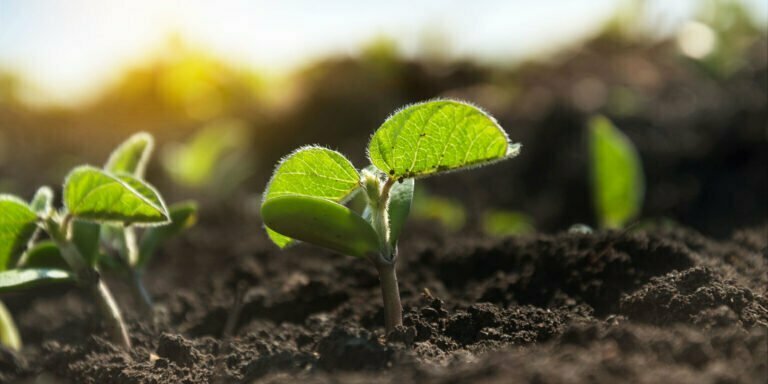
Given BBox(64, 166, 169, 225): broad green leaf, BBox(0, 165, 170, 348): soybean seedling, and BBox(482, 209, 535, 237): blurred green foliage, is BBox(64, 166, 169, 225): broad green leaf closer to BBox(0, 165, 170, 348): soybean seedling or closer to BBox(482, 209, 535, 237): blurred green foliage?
BBox(0, 165, 170, 348): soybean seedling

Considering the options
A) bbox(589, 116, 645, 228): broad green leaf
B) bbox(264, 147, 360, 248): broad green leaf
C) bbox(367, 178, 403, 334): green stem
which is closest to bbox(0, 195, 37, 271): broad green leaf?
bbox(264, 147, 360, 248): broad green leaf

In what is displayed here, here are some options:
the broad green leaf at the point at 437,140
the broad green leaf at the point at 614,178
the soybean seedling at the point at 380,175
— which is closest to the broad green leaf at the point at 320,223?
the soybean seedling at the point at 380,175

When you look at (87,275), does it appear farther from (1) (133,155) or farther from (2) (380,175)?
(2) (380,175)

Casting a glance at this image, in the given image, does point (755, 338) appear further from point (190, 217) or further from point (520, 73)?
point (520, 73)

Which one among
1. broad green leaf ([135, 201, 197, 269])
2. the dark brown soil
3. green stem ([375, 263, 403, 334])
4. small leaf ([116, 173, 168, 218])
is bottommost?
the dark brown soil

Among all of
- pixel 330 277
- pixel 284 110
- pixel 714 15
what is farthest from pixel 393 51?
pixel 330 277

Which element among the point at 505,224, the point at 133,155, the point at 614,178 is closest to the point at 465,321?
the point at 133,155
